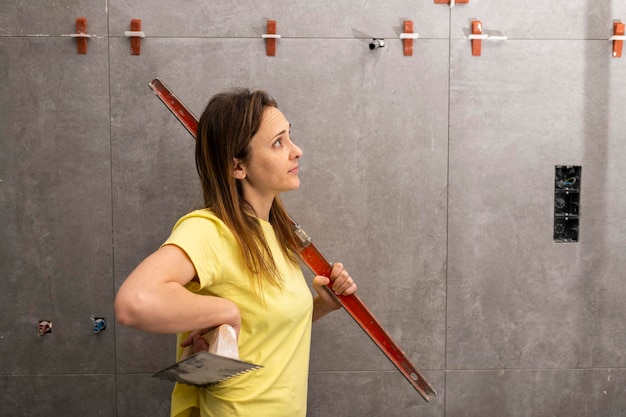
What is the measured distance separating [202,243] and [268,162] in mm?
343

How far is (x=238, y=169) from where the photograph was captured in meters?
1.49

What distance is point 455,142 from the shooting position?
262 centimetres

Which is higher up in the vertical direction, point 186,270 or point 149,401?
point 186,270

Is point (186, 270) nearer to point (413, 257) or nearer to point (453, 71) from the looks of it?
point (413, 257)

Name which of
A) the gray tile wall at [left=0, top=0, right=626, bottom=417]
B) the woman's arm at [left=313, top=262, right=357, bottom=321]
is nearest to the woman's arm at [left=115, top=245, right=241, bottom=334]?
the woman's arm at [left=313, top=262, right=357, bottom=321]

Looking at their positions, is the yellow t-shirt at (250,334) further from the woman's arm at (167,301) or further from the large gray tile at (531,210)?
the large gray tile at (531,210)

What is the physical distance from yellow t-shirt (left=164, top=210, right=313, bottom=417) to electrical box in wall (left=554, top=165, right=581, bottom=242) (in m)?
1.70

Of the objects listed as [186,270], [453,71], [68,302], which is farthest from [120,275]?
[453,71]

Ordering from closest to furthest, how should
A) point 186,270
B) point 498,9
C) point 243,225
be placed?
point 186,270 < point 243,225 < point 498,9

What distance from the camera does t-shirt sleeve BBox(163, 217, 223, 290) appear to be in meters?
1.20

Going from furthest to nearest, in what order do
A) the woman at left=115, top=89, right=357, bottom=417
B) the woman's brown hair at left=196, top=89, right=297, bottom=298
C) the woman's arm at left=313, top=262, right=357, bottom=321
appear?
the woman's arm at left=313, top=262, right=357, bottom=321 → the woman's brown hair at left=196, top=89, right=297, bottom=298 → the woman at left=115, top=89, right=357, bottom=417

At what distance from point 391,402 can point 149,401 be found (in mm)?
1156

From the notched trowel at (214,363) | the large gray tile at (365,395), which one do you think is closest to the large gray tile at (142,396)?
the large gray tile at (365,395)

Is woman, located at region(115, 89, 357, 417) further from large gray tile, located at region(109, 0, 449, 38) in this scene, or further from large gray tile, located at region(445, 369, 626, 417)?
large gray tile, located at region(445, 369, 626, 417)
